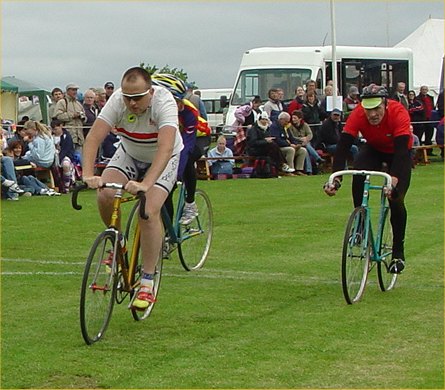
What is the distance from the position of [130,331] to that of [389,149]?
11.0 feet

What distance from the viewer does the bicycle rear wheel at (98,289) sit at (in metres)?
8.02

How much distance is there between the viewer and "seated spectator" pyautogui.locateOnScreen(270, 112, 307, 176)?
26000 millimetres

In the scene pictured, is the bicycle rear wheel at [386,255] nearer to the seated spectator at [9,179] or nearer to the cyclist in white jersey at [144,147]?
the cyclist in white jersey at [144,147]

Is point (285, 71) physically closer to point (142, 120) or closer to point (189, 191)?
point (189, 191)

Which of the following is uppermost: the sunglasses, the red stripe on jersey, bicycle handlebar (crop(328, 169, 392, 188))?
the sunglasses

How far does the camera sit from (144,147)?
9.08 meters

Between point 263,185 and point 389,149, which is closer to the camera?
point 389,149

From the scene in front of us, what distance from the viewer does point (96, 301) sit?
8.21 m

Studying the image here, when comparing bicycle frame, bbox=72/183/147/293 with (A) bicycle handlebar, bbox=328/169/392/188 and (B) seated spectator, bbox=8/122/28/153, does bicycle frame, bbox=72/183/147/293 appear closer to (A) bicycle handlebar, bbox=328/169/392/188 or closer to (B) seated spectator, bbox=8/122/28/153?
(A) bicycle handlebar, bbox=328/169/392/188

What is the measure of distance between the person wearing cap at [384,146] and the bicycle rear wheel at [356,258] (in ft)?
1.36

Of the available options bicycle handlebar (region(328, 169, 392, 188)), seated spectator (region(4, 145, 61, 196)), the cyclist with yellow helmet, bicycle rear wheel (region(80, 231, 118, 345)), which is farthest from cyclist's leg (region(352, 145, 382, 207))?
seated spectator (region(4, 145, 61, 196))

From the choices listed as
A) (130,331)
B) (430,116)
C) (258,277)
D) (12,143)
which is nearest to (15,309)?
(130,331)

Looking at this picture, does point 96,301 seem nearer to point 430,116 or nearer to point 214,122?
point 430,116

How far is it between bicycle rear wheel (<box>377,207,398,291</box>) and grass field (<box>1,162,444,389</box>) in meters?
0.11
